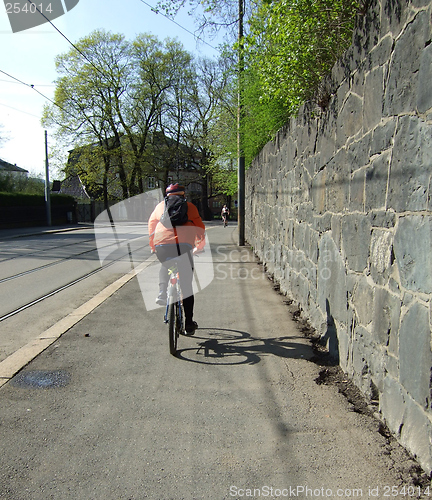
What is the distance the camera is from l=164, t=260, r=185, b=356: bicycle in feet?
15.4

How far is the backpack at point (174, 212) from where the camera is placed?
492 centimetres

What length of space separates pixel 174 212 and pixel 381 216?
2.45 metres

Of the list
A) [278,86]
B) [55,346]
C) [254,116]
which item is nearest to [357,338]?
[55,346]

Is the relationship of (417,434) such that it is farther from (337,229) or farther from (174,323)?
(174,323)

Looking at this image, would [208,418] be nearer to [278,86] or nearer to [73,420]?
[73,420]

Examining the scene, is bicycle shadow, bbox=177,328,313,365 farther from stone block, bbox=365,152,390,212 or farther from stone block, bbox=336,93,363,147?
stone block, bbox=336,93,363,147

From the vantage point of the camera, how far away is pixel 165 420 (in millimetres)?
3234

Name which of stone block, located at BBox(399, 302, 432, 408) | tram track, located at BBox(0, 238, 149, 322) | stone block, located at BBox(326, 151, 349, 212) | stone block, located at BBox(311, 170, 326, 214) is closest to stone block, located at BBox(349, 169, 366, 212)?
stone block, located at BBox(326, 151, 349, 212)

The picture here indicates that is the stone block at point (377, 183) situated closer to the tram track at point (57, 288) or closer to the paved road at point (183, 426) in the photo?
the paved road at point (183, 426)

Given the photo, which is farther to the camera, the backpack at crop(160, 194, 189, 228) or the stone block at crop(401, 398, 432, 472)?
the backpack at crop(160, 194, 189, 228)

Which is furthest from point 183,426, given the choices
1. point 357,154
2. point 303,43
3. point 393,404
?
point 303,43

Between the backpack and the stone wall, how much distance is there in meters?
1.56

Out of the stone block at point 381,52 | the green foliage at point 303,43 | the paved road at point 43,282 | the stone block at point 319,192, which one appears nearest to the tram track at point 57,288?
the paved road at point 43,282

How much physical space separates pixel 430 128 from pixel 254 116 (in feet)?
27.6
